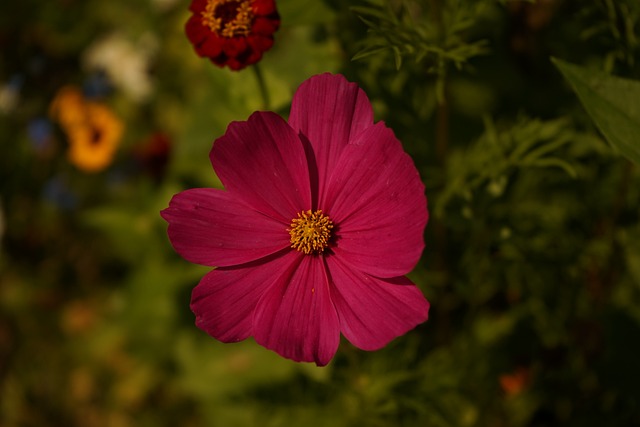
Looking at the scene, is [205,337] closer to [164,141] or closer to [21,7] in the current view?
[164,141]

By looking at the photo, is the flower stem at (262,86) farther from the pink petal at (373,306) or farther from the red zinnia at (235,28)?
the pink petal at (373,306)

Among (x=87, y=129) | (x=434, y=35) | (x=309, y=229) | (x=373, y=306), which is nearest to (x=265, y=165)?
(x=309, y=229)

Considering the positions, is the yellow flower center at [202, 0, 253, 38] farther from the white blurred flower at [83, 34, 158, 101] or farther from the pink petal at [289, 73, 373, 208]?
the white blurred flower at [83, 34, 158, 101]

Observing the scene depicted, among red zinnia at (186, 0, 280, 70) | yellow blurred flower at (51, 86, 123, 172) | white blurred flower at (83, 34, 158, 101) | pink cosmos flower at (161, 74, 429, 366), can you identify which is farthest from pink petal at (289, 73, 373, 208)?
white blurred flower at (83, 34, 158, 101)

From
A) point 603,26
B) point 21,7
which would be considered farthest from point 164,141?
point 21,7

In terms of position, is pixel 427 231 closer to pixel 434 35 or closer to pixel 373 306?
pixel 434 35

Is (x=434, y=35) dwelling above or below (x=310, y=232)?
above
